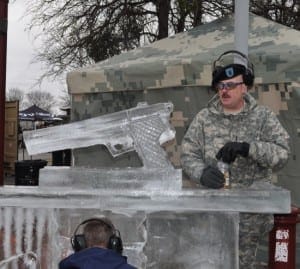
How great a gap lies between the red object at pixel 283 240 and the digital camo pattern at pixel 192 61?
7.79 feet

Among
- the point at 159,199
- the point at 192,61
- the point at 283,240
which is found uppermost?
the point at 192,61

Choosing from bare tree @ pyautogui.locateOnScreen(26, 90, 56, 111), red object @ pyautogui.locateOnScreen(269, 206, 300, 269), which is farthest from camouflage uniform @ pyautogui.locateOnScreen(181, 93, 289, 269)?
bare tree @ pyautogui.locateOnScreen(26, 90, 56, 111)

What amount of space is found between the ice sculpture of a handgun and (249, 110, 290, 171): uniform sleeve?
23.1 inches

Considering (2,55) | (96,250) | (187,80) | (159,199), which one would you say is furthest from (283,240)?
(2,55)

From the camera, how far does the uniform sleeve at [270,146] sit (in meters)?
3.15

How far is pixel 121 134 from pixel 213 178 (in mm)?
739

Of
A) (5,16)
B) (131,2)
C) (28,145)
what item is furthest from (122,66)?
(131,2)

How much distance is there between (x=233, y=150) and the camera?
10.2ft

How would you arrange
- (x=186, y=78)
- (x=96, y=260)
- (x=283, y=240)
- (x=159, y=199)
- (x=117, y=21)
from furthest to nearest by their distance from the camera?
(x=117, y=21), (x=186, y=78), (x=283, y=240), (x=159, y=199), (x=96, y=260)

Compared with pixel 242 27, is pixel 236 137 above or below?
below

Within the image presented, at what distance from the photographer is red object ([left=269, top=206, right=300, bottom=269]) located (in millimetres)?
3787

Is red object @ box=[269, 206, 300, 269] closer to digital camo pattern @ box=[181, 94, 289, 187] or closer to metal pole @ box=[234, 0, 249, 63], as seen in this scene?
digital camo pattern @ box=[181, 94, 289, 187]

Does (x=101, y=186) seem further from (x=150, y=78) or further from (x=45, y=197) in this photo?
(x=150, y=78)

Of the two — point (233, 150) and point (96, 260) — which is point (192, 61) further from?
point (96, 260)
